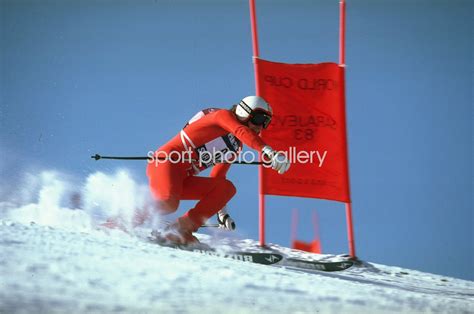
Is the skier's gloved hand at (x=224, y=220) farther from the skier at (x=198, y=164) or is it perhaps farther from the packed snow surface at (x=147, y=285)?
the packed snow surface at (x=147, y=285)

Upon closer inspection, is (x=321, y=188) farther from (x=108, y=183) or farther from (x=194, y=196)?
(x=108, y=183)

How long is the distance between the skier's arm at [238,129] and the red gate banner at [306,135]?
1.07m

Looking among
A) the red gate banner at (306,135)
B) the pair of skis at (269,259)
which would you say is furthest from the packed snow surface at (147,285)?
the red gate banner at (306,135)

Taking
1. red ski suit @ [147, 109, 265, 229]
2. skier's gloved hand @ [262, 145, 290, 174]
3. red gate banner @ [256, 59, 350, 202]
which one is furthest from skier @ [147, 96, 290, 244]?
red gate banner @ [256, 59, 350, 202]

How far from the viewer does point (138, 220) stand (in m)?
3.62

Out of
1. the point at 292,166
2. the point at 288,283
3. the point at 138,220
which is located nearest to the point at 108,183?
the point at 138,220

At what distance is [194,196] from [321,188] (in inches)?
46.4

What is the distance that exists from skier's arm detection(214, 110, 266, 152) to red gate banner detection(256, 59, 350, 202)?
107 cm

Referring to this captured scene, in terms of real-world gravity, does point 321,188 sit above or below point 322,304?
above

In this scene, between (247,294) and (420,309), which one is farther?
(420,309)

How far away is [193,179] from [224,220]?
316mm

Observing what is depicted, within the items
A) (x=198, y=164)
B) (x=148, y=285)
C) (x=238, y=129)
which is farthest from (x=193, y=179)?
(x=148, y=285)

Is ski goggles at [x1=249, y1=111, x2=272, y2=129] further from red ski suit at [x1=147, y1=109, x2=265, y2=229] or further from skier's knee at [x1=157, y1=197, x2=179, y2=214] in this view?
skier's knee at [x1=157, y1=197, x2=179, y2=214]

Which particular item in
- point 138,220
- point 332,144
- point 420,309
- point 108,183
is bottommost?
point 420,309
